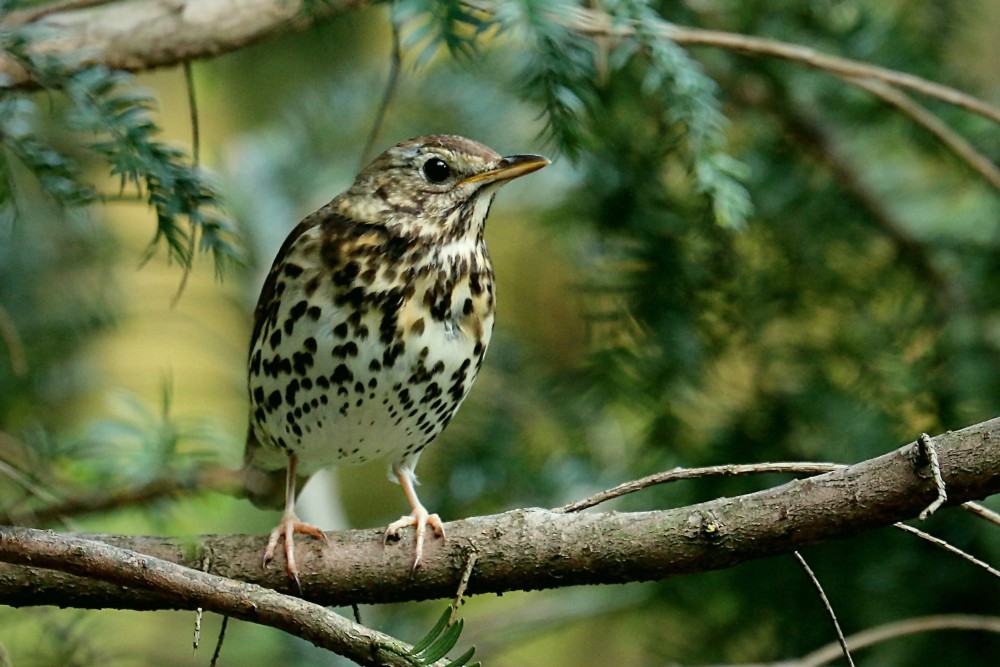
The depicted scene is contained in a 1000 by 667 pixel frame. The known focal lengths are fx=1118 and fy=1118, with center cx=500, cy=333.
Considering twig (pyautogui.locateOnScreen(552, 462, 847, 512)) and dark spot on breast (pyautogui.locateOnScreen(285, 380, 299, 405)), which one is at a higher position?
twig (pyautogui.locateOnScreen(552, 462, 847, 512))

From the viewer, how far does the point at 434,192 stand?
2533 millimetres

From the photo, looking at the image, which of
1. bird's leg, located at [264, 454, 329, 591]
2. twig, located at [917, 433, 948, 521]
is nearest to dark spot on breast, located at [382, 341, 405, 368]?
bird's leg, located at [264, 454, 329, 591]

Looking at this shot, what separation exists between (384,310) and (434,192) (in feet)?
1.12

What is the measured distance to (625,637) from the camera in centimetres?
446

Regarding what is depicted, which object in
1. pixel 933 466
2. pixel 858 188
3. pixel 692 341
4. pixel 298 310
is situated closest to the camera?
pixel 933 466

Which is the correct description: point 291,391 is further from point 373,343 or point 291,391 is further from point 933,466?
point 933,466

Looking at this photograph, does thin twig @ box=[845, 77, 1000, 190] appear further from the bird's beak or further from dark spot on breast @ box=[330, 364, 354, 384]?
dark spot on breast @ box=[330, 364, 354, 384]

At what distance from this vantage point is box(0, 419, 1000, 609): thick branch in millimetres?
1522

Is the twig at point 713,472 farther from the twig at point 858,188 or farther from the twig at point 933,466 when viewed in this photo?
the twig at point 858,188

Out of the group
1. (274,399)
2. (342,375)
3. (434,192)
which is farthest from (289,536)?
(434,192)

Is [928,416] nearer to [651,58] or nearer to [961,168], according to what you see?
[961,168]

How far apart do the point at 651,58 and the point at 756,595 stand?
5.19ft

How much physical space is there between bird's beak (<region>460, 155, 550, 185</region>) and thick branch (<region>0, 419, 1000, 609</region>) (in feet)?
2.49

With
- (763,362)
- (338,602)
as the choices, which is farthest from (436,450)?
(338,602)
